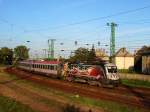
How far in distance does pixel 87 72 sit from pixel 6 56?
11997 cm

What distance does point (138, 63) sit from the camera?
89.8 meters

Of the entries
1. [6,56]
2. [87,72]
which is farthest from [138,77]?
[6,56]

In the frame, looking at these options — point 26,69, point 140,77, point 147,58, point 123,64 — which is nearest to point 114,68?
point 140,77

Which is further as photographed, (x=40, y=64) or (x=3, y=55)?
(x=3, y=55)

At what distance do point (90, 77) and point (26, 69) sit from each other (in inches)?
1659

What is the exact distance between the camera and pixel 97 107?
782 inches

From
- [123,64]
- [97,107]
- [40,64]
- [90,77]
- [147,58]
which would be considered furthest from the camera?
[123,64]

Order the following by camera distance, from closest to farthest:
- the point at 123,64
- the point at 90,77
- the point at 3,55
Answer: the point at 90,77 → the point at 123,64 → the point at 3,55

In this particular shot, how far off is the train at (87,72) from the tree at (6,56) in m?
100

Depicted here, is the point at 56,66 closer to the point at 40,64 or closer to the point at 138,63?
the point at 40,64

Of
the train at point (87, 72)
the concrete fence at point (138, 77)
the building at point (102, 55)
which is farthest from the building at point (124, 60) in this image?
the train at point (87, 72)

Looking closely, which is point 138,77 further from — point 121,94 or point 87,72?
point 121,94

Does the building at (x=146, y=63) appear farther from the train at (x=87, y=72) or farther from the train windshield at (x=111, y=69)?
the train windshield at (x=111, y=69)

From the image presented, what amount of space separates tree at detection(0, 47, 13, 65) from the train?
329 feet
